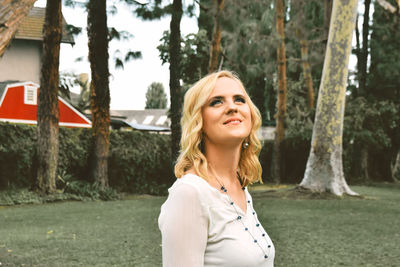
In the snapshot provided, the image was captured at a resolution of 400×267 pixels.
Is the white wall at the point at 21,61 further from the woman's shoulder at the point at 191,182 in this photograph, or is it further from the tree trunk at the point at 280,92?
the woman's shoulder at the point at 191,182

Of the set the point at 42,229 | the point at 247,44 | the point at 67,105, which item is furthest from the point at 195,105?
the point at 67,105

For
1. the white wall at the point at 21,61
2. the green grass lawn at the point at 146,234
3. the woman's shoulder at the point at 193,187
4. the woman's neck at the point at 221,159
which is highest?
the white wall at the point at 21,61

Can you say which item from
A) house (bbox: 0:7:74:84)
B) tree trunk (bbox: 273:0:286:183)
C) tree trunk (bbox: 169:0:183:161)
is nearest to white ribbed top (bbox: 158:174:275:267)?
tree trunk (bbox: 169:0:183:161)

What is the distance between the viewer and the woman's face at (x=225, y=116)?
2.13 metres

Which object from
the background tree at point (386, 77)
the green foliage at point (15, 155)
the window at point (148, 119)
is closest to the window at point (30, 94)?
A: the green foliage at point (15, 155)

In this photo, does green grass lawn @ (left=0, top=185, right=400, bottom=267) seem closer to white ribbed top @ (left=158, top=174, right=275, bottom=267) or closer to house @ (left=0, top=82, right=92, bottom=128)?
white ribbed top @ (left=158, top=174, right=275, bottom=267)

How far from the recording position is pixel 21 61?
27469 millimetres

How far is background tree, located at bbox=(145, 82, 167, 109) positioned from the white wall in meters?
80.3

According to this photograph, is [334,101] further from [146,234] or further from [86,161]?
[146,234]

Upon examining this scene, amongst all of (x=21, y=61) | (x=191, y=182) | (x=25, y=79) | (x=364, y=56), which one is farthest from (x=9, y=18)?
(x=364, y=56)

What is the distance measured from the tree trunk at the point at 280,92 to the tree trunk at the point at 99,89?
11.2 m

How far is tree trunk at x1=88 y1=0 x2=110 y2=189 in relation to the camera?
671 inches

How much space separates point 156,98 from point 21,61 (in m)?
83.2

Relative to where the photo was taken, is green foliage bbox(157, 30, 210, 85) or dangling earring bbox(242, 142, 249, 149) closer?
dangling earring bbox(242, 142, 249, 149)
